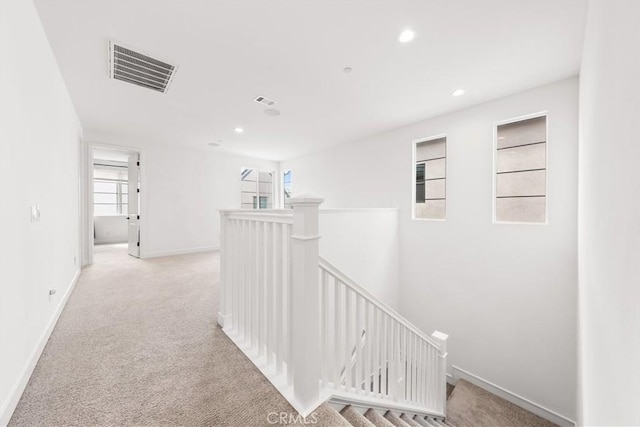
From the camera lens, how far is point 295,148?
5.86 m

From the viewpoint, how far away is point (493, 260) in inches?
131

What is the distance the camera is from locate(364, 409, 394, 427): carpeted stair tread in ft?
5.24

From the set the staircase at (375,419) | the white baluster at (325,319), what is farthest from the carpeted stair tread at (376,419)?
the white baluster at (325,319)

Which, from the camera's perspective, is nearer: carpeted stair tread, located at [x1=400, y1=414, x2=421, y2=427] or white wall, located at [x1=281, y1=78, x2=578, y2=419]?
carpeted stair tread, located at [x1=400, y1=414, x2=421, y2=427]

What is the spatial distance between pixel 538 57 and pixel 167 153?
640 centimetres

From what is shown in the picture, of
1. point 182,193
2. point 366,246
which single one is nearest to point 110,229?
point 182,193

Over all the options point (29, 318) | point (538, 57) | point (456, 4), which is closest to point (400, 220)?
point (538, 57)

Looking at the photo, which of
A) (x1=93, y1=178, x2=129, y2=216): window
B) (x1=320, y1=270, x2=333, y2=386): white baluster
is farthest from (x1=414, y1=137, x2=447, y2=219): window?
(x1=93, y1=178, x2=129, y2=216): window

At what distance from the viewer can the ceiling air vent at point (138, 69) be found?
2295mm

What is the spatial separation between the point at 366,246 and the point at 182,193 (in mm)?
4573

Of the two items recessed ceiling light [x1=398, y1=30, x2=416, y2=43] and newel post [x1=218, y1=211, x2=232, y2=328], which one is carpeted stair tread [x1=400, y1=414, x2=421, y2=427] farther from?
recessed ceiling light [x1=398, y1=30, x2=416, y2=43]

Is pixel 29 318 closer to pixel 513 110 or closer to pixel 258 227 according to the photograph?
pixel 258 227

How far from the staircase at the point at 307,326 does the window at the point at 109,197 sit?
8138 mm

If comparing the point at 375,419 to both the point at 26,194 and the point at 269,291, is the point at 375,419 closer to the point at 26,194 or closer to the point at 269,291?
the point at 269,291
